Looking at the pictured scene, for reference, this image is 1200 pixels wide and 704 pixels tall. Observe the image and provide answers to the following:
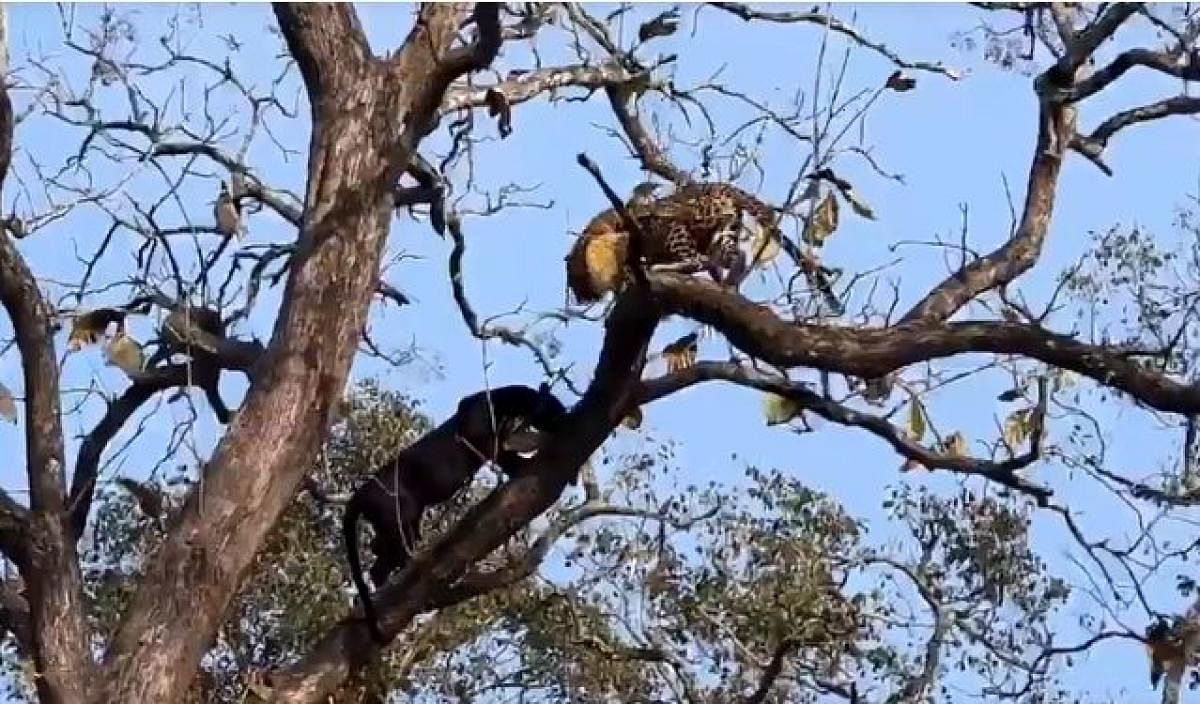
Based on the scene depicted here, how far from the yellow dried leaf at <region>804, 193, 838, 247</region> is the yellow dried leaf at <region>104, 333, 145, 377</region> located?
6.21 ft

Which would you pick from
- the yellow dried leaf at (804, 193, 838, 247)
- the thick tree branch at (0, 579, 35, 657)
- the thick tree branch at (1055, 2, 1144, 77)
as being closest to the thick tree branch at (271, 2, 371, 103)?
the yellow dried leaf at (804, 193, 838, 247)

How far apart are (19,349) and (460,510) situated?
10.8 ft

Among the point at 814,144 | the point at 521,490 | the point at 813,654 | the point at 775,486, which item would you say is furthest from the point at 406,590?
the point at 775,486

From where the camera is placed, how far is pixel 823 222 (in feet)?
17.1

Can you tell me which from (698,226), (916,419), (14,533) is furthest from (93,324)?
(916,419)

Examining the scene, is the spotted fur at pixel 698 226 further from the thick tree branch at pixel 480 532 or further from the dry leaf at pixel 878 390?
the dry leaf at pixel 878 390

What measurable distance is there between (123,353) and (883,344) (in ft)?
6.90

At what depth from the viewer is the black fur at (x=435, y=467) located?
20.7ft

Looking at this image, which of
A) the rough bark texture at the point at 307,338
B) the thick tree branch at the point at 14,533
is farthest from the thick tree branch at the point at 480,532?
the thick tree branch at the point at 14,533

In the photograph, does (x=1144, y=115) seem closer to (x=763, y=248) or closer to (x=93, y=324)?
(x=763, y=248)

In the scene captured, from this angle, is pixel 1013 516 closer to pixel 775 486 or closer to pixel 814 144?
pixel 775 486

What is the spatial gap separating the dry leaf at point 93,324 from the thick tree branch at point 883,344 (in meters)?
1.73

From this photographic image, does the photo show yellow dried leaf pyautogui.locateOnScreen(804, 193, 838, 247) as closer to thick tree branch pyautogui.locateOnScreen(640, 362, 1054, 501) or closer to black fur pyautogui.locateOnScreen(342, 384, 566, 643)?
thick tree branch pyautogui.locateOnScreen(640, 362, 1054, 501)

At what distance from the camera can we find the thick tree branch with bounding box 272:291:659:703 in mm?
5250
